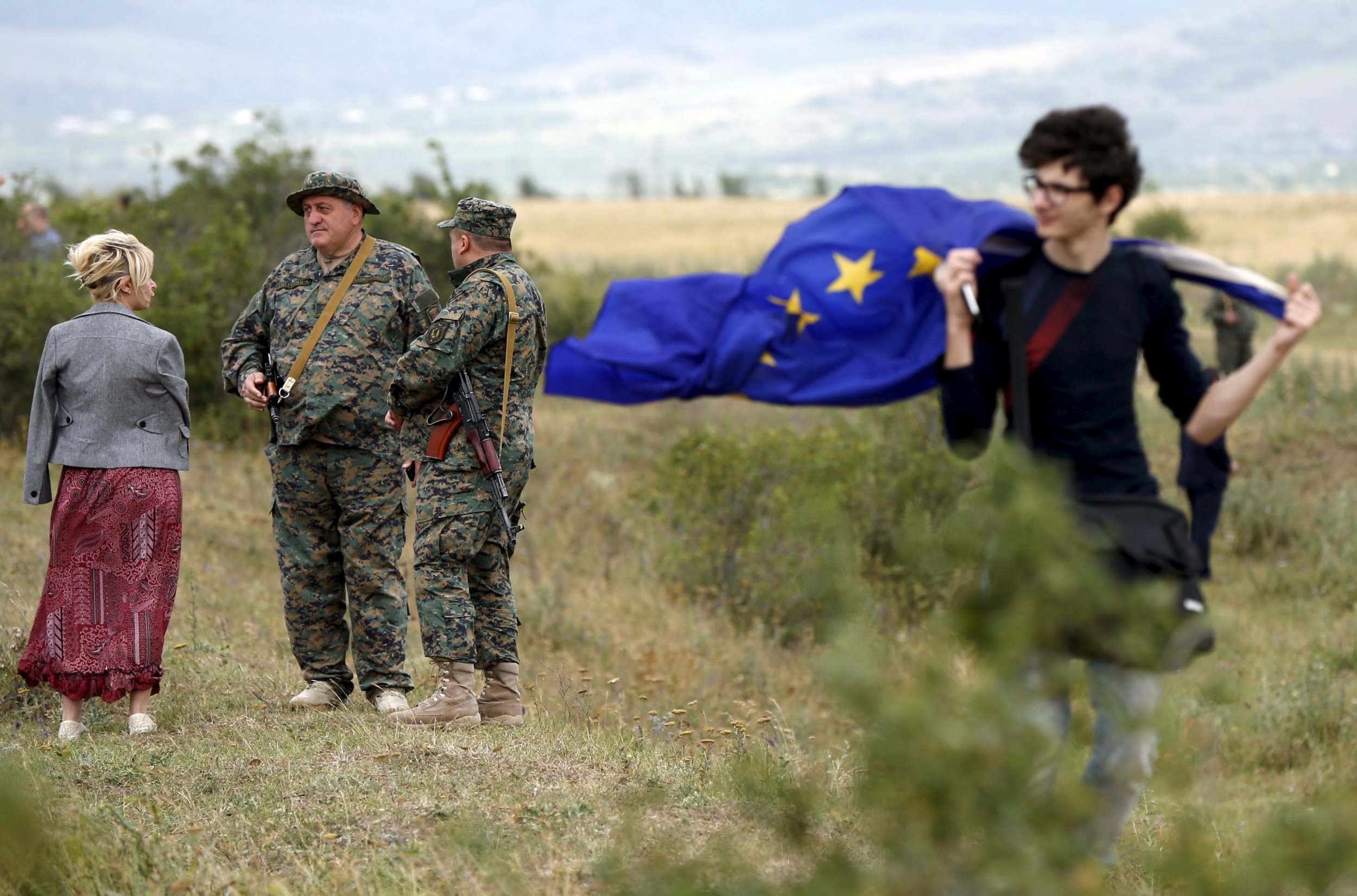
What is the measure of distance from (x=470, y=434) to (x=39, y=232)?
9.45 meters

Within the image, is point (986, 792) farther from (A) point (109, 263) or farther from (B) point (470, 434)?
(A) point (109, 263)

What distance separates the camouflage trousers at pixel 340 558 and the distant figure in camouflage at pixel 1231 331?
8602 mm

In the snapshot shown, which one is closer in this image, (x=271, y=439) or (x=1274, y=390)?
(x=271, y=439)


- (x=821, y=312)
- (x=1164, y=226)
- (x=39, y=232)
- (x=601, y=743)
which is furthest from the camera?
(x=1164, y=226)

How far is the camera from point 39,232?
1376cm

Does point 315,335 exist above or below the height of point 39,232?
above

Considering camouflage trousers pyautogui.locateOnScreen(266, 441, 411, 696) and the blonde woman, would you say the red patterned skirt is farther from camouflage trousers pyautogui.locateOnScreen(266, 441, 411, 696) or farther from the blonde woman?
camouflage trousers pyautogui.locateOnScreen(266, 441, 411, 696)

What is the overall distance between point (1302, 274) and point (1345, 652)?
28.7m

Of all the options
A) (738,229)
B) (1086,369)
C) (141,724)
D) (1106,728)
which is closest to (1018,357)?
(1086,369)

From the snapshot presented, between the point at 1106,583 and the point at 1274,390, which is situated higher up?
the point at 1106,583

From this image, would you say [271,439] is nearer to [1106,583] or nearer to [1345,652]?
[1106,583]

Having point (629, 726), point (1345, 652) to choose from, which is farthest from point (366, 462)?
point (1345, 652)

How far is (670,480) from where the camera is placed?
40.8 ft

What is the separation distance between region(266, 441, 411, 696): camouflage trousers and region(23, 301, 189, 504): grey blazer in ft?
1.78
